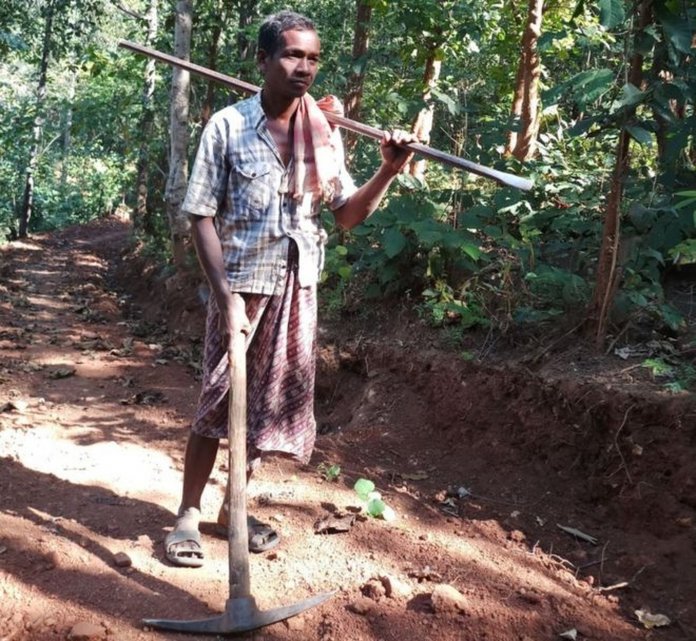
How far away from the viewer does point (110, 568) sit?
110 inches

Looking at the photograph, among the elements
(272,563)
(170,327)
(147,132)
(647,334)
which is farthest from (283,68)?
(147,132)

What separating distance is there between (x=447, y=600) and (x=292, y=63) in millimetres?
2035

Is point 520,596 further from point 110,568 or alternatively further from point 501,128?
point 501,128

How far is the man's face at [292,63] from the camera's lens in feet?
8.32

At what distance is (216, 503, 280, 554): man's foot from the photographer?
300 cm

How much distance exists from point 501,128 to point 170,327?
14.8ft

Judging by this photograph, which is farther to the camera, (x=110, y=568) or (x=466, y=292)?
(x=466, y=292)

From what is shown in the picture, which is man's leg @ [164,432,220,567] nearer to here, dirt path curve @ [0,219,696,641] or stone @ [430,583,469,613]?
dirt path curve @ [0,219,696,641]

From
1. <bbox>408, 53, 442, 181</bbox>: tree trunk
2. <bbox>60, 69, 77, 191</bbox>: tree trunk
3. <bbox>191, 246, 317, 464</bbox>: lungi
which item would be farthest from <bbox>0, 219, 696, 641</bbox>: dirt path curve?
<bbox>60, 69, 77, 191</bbox>: tree trunk

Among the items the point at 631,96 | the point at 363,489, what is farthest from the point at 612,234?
the point at 363,489

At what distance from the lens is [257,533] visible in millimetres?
3039

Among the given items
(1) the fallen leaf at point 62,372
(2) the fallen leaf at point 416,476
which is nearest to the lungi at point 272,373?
(2) the fallen leaf at point 416,476

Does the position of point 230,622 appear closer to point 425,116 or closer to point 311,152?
point 311,152

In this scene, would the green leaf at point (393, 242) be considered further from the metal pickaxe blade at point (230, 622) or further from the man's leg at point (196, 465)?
the metal pickaxe blade at point (230, 622)
